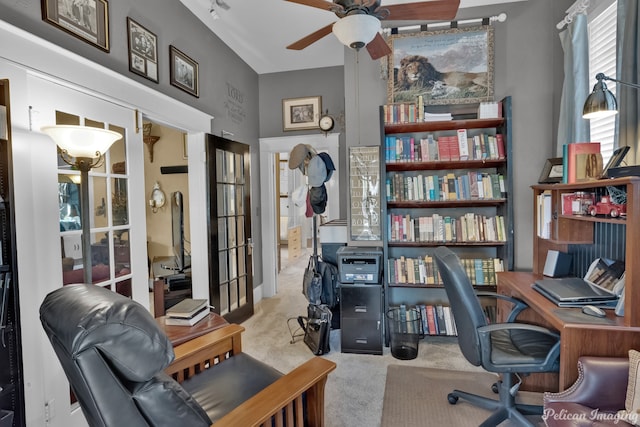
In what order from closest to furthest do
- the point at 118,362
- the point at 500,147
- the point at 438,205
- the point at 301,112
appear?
the point at 118,362
the point at 500,147
the point at 438,205
the point at 301,112

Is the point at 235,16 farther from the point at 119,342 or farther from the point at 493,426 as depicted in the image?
the point at 493,426

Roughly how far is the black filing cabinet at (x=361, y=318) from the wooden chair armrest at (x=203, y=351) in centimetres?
125

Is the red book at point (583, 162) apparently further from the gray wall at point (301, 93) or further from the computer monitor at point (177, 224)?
the computer monitor at point (177, 224)

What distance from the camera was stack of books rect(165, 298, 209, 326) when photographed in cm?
179

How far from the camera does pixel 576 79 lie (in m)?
2.28

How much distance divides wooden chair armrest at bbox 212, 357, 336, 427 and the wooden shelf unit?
1.36m

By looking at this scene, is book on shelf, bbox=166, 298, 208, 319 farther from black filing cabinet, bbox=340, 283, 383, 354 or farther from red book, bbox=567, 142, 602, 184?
red book, bbox=567, 142, 602, 184

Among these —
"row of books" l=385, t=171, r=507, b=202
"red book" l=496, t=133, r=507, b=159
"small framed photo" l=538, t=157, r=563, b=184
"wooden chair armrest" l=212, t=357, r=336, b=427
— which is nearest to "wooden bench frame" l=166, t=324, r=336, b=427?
"wooden chair armrest" l=212, t=357, r=336, b=427

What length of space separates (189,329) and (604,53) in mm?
3093

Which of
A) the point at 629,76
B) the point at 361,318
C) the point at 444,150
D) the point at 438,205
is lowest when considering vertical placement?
the point at 361,318

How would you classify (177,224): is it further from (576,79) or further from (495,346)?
(576,79)

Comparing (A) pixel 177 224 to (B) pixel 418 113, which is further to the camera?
(A) pixel 177 224

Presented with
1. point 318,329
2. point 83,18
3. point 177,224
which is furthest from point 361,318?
point 177,224

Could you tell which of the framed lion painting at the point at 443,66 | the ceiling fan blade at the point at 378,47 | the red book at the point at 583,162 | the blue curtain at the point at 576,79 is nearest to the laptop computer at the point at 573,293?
the red book at the point at 583,162
